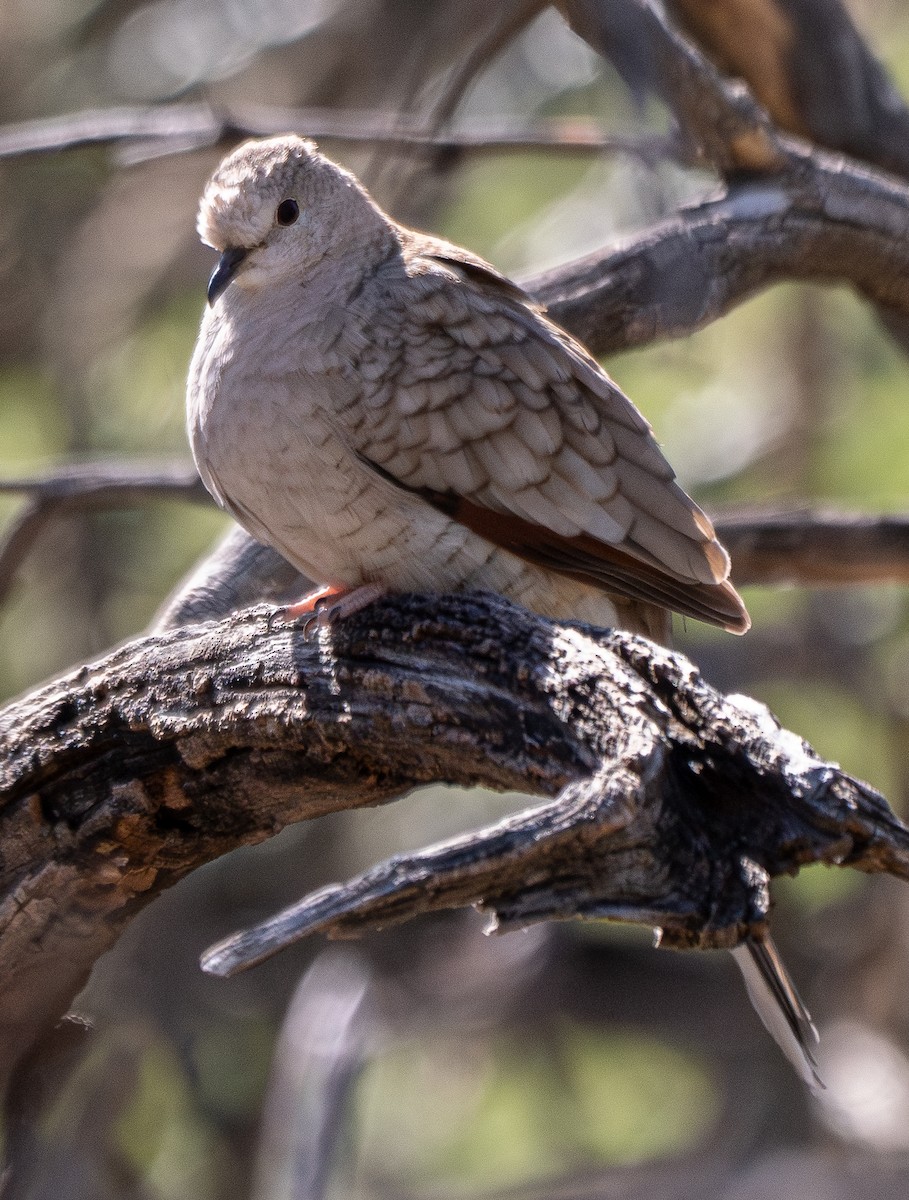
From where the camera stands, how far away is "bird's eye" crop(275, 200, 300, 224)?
11.5 ft

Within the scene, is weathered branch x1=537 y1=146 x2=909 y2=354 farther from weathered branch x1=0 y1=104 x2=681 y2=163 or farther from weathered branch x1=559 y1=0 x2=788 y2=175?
weathered branch x1=0 y1=104 x2=681 y2=163

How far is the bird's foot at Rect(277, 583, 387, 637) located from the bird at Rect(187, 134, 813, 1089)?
1cm

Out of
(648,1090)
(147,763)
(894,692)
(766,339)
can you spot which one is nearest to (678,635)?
(894,692)

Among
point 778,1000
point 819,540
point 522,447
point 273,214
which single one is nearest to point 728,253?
point 819,540

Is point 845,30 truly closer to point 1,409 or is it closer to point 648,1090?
point 1,409

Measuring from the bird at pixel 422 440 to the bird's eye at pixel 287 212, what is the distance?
0.03m

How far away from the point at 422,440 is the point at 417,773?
88 cm

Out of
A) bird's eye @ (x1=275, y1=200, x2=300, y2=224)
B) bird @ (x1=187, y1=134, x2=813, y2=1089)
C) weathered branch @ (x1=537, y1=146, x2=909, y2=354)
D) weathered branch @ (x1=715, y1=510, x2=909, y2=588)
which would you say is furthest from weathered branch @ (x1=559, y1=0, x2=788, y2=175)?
weathered branch @ (x1=715, y1=510, x2=909, y2=588)

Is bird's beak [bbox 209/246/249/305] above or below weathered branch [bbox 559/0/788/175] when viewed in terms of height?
below

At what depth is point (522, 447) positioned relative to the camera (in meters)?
3.21

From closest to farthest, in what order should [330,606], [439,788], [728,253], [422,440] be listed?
[330,606]
[422,440]
[728,253]
[439,788]

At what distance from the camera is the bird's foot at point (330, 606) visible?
2.78 meters

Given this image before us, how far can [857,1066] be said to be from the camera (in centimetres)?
636

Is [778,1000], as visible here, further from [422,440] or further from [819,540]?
[819,540]
